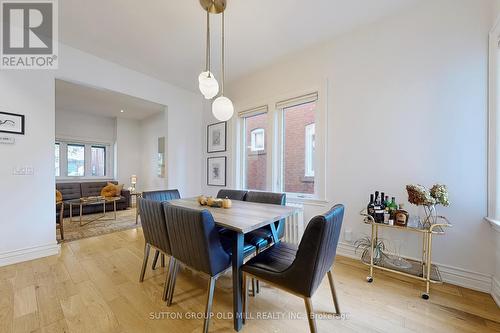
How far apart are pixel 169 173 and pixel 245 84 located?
2240 millimetres

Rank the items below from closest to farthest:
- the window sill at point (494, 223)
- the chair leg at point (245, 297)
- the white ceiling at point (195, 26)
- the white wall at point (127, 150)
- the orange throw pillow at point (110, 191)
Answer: the chair leg at point (245, 297) → the window sill at point (494, 223) → the white ceiling at point (195, 26) → the orange throw pillow at point (110, 191) → the white wall at point (127, 150)

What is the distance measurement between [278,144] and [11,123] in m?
3.42

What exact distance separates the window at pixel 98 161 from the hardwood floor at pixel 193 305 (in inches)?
Result: 176

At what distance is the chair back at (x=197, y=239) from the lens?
131 cm

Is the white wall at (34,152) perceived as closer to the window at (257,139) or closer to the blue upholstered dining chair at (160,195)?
the blue upholstered dining chair at (160,195)

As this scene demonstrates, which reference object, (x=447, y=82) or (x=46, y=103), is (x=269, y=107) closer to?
(x=447, y=82)

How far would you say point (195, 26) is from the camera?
238 centimetres

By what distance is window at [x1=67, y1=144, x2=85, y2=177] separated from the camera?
5.69 meters

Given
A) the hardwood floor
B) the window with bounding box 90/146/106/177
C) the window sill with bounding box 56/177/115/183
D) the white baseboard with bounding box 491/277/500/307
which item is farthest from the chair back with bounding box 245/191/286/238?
the window with bounding box 90/146/106/177

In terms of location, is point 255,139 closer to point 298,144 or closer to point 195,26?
point 298,144

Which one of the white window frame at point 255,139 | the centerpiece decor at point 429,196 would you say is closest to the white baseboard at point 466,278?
the centerpiece decor at point 429,196

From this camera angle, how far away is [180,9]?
2.12 meters

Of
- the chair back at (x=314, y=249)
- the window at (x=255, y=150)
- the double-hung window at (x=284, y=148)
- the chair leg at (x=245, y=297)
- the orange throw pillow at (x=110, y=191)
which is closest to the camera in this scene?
the chair back at (x=314, y=249)

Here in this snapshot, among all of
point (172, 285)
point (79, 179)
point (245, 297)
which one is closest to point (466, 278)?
point (245, 297)
